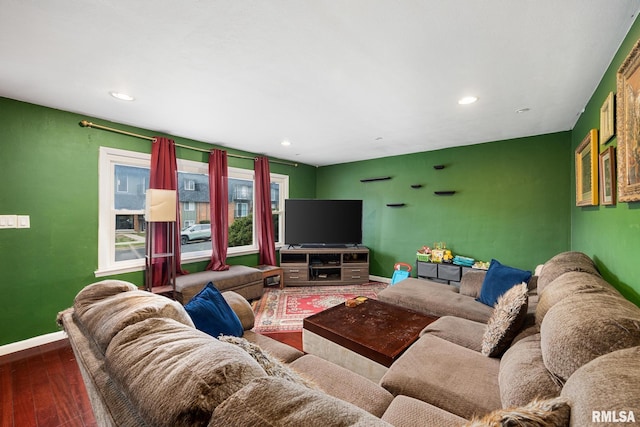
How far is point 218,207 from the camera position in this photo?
4023mm

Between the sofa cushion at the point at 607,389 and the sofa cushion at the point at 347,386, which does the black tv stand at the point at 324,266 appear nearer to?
the sofa cushion at the point at 347,386

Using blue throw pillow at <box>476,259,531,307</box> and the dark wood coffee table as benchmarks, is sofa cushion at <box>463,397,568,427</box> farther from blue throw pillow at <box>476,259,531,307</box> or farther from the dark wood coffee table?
blue throw pillow at <box>476,259,531,307</box>

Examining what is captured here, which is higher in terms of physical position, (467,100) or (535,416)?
(467,100)

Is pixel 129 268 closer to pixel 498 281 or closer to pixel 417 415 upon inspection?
pixel 417 415

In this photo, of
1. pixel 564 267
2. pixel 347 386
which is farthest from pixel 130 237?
pixel 564 267

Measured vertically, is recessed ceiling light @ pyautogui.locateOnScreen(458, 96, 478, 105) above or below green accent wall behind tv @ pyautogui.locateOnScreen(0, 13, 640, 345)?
above

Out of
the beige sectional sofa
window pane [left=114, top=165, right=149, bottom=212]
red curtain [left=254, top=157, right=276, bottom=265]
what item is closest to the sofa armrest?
the beige sectional sofa

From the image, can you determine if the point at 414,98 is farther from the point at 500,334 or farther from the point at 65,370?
the point at 65,370

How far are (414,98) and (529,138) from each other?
91.0 inches

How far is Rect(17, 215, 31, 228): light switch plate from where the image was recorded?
2.50 metres

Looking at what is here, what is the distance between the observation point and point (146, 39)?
1.62 metres

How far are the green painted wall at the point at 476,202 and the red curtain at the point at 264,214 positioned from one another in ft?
5.68

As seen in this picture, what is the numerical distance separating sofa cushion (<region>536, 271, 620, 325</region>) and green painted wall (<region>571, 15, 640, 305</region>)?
187mm

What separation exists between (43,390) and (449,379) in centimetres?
283
